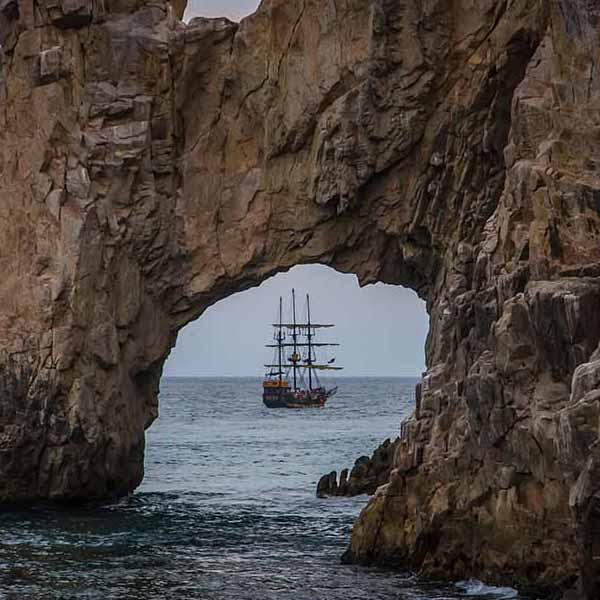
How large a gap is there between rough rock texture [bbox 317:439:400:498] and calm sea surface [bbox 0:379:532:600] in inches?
34.4

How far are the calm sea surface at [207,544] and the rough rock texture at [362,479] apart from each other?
875 millimetres

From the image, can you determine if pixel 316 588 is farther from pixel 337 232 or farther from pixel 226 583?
pixel 337 232

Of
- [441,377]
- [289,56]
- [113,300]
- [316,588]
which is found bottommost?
[316,588]

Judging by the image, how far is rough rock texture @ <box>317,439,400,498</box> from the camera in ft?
164

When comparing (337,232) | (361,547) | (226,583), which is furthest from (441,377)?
(337,232)

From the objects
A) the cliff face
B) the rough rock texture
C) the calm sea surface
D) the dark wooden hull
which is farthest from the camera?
the dark wooden hull

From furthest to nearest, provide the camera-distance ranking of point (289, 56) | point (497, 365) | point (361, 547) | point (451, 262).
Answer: point (289, 56) → point (451, 262) → point (361, 547) → point (497, 365)

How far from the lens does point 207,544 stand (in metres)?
37.0

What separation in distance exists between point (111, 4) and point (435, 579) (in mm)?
23586

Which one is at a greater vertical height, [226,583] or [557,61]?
[557,61]

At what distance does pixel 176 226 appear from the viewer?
4444 centimetres

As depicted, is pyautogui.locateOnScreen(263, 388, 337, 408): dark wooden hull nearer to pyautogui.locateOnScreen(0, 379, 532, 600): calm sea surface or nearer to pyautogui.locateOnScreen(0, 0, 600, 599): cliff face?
pyautogui.locateOnScreen(0, 379, 532, 600): calm sea surface

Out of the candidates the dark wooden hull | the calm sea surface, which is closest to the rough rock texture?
the calm sea surface

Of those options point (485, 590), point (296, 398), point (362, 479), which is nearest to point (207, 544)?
point (485, 590)
